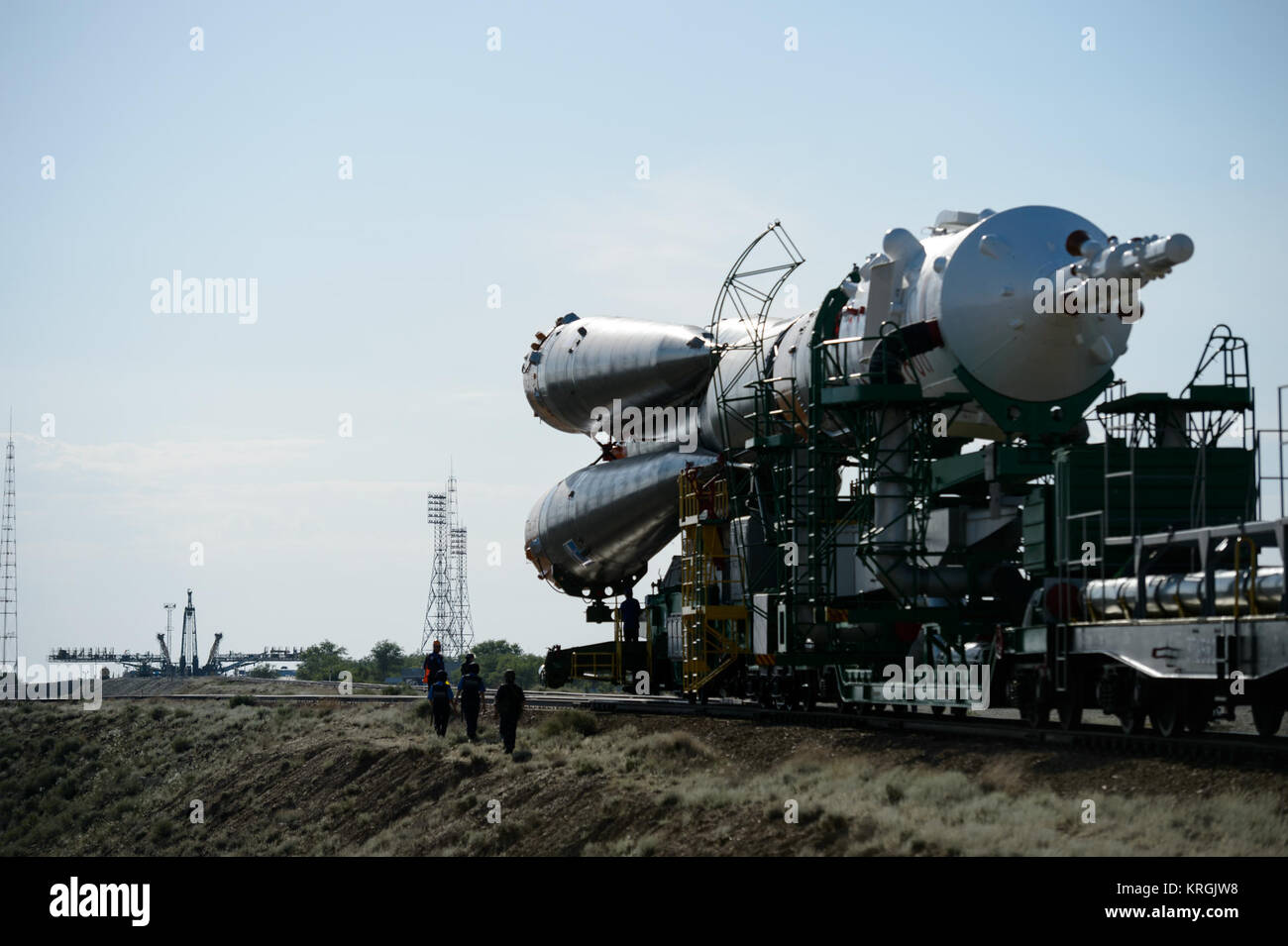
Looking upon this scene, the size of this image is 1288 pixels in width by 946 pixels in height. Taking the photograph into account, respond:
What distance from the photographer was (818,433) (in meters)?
30.1

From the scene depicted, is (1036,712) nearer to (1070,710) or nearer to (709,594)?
(1070,710)

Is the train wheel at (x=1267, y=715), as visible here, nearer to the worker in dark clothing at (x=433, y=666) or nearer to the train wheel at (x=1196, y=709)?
the train wheel at (x=1196, y=709)

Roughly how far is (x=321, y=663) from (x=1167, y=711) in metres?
148

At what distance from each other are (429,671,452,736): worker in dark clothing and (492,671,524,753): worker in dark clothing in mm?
4297

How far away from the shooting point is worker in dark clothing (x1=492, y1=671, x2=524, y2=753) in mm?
26281

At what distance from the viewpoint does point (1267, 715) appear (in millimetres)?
18266

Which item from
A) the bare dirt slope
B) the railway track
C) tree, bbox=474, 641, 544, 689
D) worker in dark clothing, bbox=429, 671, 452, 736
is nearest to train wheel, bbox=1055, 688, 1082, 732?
the railway track

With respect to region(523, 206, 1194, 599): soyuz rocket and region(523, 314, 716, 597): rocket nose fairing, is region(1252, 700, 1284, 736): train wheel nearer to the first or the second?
region(523, 206, 1194, 599): soyuz rocket

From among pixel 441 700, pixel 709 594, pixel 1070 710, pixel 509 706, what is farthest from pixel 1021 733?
pixel 709 594

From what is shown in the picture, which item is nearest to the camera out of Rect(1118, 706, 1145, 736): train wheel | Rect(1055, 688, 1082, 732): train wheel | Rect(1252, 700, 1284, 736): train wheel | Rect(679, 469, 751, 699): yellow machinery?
Rect(1252, 700, 1284, 736): train wheel
